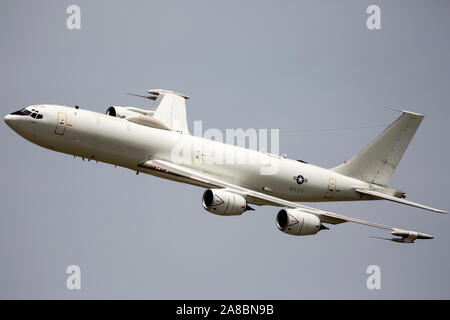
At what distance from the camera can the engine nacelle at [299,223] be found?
80750mm

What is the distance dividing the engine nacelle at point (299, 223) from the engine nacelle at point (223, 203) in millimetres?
3472

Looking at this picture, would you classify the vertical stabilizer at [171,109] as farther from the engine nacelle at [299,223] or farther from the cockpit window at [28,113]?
the cockpit window at [28,113]

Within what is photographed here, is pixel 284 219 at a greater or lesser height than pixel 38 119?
lesser

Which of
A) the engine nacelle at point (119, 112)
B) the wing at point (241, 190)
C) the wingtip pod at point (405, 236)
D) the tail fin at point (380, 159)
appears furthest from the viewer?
the tail fin at point (380, 159)

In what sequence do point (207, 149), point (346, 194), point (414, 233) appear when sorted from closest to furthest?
point (414, 233) → point (207, 149) → point (346, 194)

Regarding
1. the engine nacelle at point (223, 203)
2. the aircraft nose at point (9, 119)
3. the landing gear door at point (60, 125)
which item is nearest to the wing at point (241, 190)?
the engine nacelle at point (223, 203)

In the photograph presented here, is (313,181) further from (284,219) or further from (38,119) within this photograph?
(38,119)

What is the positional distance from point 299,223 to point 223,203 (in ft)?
21.3

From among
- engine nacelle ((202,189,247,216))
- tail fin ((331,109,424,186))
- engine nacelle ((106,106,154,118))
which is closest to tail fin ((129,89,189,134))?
engine nacelle ((106,106,154,118))

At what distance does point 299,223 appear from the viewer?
80.8 metres

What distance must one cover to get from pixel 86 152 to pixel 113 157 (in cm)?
227

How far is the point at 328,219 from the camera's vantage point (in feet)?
268

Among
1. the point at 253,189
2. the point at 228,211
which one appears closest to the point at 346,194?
the point at 253,189

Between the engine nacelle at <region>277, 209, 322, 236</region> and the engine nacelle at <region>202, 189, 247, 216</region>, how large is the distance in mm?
3472
